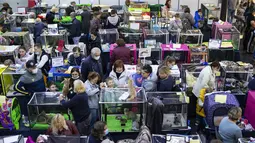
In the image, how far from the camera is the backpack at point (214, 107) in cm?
579

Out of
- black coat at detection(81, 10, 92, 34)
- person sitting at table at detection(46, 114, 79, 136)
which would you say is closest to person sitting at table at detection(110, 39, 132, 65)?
black coat at detection(81, 10, 92, 34)

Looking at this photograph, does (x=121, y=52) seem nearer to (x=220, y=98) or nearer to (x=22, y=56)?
(x=22, y=56)

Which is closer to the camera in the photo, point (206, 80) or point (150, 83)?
point (150, 83)

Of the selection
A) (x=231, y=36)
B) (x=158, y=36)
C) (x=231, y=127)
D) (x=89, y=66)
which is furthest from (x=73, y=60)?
(x=231, y=36)

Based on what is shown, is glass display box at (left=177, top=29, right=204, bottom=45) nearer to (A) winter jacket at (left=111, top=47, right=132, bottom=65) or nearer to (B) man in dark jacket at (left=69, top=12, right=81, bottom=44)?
(A) winter jacket at (left=111, top=47, right=132, bottom=65)

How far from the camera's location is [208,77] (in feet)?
21.4

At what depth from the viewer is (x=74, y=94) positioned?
234 inches

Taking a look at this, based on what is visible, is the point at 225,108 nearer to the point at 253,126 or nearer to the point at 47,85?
the point at 253,126

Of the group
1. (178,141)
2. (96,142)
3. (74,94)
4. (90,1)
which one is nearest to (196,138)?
(178,141)

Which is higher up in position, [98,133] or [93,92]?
[93,92]

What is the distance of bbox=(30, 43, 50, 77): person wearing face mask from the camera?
7.70m

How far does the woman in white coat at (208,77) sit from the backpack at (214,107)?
0.55 m

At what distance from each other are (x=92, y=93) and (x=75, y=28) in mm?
4917

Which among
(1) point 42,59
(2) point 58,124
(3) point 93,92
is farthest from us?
(1) point 42,59
